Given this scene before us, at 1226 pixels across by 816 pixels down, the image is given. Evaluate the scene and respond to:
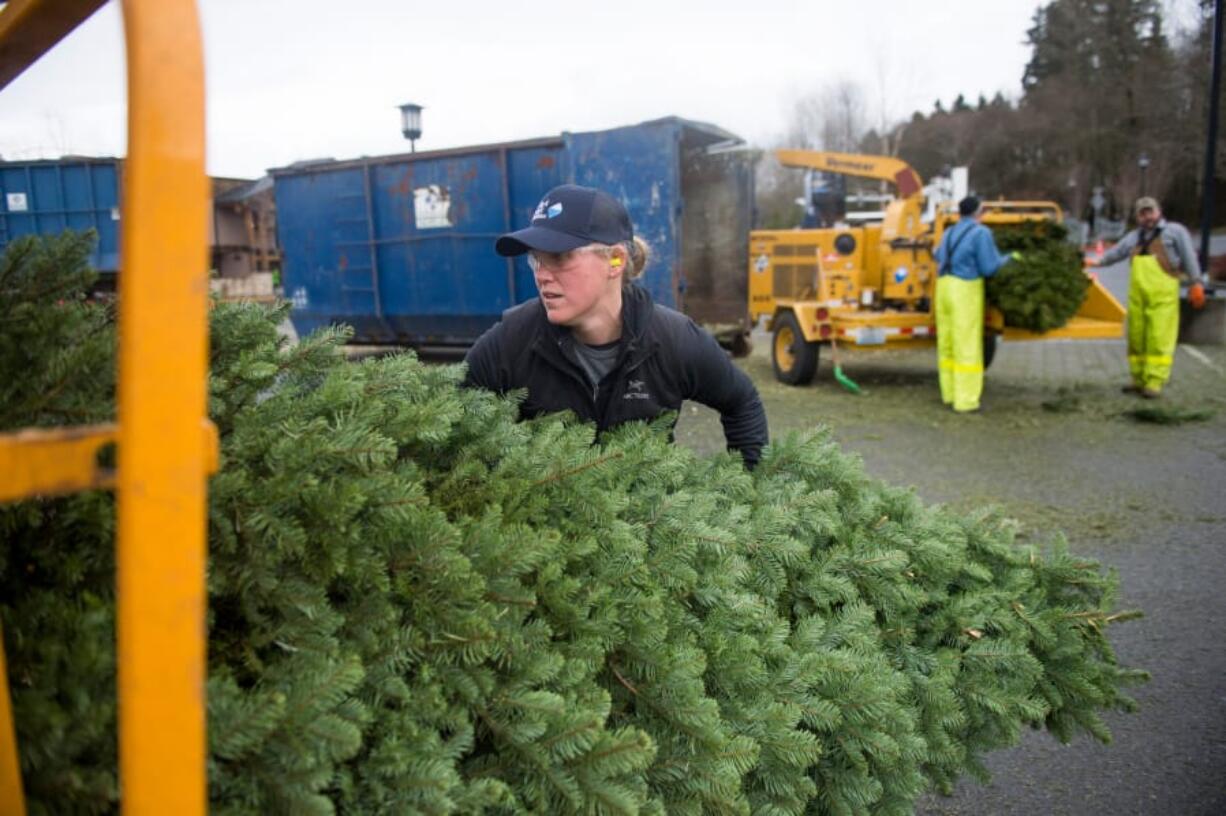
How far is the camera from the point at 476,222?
10789mm

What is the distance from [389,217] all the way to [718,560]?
10364 millimetres

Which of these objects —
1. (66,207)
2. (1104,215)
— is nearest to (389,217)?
(66,207)

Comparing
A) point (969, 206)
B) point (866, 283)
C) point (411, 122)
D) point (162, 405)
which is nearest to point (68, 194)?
point (411, 122)

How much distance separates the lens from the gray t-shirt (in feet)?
8.71

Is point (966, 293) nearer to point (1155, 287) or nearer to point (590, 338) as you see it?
point (1155, 287)

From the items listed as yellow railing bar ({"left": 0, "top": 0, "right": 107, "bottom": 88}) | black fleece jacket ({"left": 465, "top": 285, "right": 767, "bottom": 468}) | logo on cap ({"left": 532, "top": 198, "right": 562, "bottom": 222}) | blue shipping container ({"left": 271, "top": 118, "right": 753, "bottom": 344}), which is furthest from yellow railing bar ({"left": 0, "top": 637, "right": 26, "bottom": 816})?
blue shipping container ({"left": 271, "top": 118, "right": 753, "bottom": 344})

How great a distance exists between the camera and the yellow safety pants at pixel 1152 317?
8586 millimetres

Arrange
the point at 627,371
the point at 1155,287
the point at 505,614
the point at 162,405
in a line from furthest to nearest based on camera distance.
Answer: the point at 1155,287 → the point at 627,371 → the point at 505,614 → the point at 162,405

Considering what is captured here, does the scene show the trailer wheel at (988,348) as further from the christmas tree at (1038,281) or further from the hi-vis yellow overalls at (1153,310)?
the hi-vis yellow overalls at (1153,310)

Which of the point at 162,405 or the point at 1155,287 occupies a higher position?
the point at 162,405

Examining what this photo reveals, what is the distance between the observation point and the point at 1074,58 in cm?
5553

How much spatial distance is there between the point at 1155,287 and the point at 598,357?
311 inches

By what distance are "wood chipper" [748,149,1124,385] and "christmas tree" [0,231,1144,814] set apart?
7.32 meters

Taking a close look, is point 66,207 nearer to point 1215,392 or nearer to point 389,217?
point 389,217
